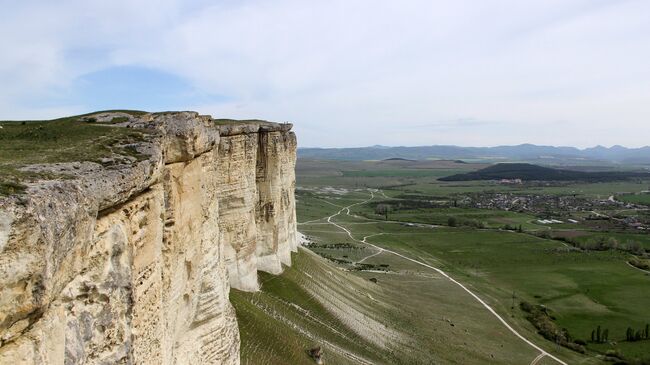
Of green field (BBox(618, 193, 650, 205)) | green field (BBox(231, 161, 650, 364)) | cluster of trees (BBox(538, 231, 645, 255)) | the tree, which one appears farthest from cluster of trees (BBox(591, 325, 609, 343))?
green field (BBox(618, 193, 650, 205))

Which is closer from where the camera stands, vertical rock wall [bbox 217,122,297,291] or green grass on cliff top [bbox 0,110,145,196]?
green grass on cliff top [bbox 0,110,145,196]

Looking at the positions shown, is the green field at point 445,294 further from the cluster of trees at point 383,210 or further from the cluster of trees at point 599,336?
the cluster of trees at point 383,210

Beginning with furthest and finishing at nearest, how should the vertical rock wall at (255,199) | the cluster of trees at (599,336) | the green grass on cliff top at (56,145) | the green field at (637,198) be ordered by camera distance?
the green field at (637,198)
the cluster of trees at (599,336)
the vertical rock wall at (255,199)
the green grass on cliff top at (56,145)

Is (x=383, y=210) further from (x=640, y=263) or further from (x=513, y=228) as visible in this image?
(x=640, y=263)

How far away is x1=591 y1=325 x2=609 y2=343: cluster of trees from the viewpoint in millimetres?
37406

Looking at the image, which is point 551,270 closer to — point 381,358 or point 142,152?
point 381,358

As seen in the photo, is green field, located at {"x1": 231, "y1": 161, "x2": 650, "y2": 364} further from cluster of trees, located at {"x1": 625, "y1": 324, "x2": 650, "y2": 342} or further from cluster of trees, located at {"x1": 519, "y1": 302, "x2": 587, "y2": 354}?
cluster of trees, located at {"x1": 519, "y1": 302, "x2": 587, "y2": 354}

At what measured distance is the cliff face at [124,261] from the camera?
5.22 meters

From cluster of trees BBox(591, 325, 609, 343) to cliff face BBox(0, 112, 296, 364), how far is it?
3300 centimetres

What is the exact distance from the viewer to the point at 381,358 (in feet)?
84.0

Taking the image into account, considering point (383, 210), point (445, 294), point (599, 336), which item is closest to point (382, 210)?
point (383, 210)

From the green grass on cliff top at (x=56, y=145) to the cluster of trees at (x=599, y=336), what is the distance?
3880 cm

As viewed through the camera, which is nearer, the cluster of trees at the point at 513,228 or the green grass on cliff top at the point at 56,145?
the green grass on cliff top at the point at 56,145

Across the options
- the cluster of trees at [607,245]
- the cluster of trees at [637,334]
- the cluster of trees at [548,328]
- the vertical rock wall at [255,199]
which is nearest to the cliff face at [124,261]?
the vertical rock wall at [255,199]
